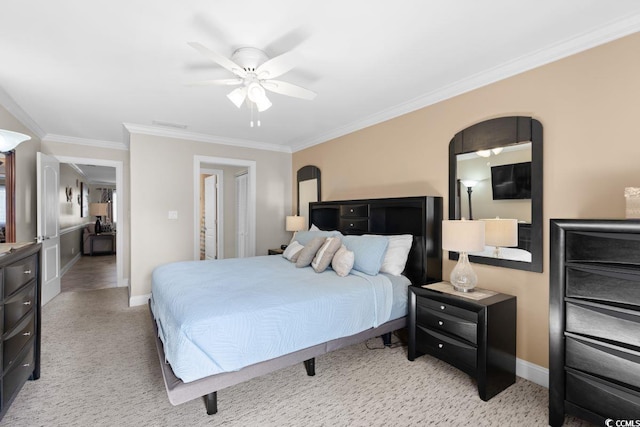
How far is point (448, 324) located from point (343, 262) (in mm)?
999

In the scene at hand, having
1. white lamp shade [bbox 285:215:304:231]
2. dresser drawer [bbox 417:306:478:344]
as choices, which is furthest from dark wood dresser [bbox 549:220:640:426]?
white lamp shade [bbox 285:215:304:231]

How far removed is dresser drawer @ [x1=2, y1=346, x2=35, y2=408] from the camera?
1.78m

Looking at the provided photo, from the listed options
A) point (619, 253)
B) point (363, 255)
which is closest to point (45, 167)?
point (363, 255)

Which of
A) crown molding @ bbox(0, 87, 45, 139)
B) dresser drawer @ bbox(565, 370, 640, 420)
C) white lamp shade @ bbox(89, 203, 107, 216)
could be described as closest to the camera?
dresser drawer @ bbox(565, 370, 640, 420)

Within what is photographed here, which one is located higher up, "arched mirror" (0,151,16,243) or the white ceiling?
the white ceiling

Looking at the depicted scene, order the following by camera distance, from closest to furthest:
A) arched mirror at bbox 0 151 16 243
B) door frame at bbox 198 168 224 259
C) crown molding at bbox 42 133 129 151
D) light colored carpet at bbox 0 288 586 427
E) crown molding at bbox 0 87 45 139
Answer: light colored carpet at bbox 0 288 586 427, crown molding at bbox 0 87 45 139, arched mirror at bbox 0 151 16 243, crown molding at bbox 42 133 129 151, door frame at bbox 198 168 224 259

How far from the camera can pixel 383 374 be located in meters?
2.44

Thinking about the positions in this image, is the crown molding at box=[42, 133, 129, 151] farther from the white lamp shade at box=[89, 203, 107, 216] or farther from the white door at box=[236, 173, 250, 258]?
the white lamp shade at box=[89, 203, 107, 216]

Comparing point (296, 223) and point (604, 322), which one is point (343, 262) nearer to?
point (604, 322)

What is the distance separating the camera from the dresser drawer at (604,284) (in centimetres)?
155

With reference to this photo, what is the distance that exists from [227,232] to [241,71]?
4.78m

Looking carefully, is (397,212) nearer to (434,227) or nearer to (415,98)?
(434,227)

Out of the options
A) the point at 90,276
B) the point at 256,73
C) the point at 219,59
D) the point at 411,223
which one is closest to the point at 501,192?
the point at 411,223

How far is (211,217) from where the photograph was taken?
678 centimetres
